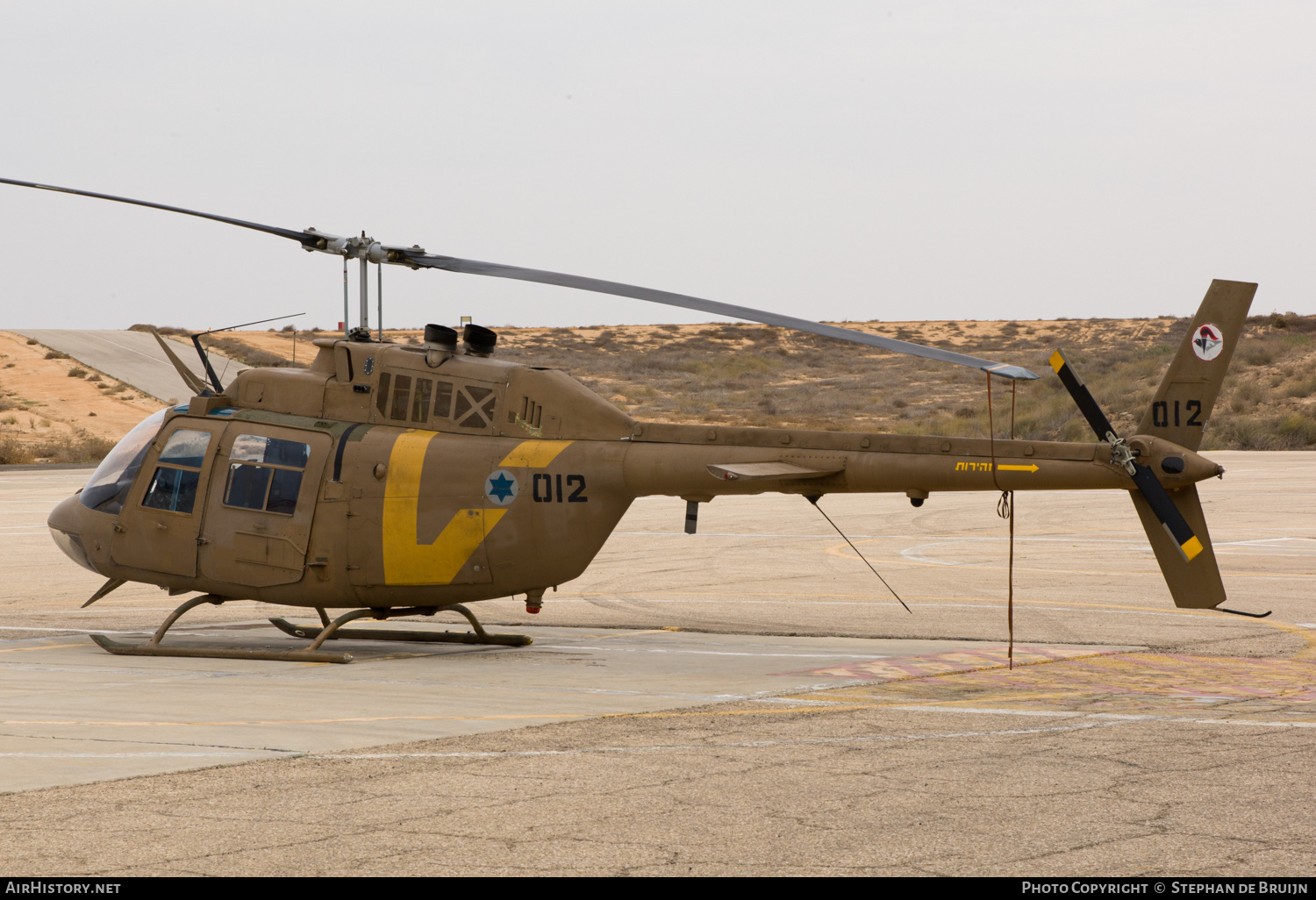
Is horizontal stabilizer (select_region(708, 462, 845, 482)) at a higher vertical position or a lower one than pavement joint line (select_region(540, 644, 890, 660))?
higher

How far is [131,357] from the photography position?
291ft

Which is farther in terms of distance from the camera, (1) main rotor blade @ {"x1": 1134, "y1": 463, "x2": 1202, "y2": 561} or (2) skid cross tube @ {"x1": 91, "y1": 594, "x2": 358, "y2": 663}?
(2) skid cross tube @ {"x1": 91, "y1": 594, "x2": 358, "y2": 663}

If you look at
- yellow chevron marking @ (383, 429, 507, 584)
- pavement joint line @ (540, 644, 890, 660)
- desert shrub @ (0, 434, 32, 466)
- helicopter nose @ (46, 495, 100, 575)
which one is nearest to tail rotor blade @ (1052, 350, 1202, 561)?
pavement joint line @ (540, 644, 890, 660)

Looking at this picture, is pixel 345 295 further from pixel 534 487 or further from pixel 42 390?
pixel 42 390

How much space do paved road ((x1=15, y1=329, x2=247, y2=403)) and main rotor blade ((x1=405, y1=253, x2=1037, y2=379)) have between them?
202ft

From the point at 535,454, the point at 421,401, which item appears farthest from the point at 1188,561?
the point at 421,401

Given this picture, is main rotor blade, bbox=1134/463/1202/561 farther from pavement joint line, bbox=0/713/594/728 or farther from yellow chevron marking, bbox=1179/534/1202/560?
pavement joint line, bbox=0/713/594/728

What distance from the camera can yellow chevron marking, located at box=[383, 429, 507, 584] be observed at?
1329cm

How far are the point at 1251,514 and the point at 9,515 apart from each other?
2941 cm

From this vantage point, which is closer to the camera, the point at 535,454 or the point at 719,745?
the point at 719,745

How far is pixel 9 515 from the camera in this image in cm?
3212

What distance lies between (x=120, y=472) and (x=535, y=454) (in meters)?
4.88

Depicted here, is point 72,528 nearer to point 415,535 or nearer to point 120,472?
point 120,472

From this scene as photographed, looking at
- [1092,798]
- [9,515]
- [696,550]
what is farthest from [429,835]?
[9,515]
